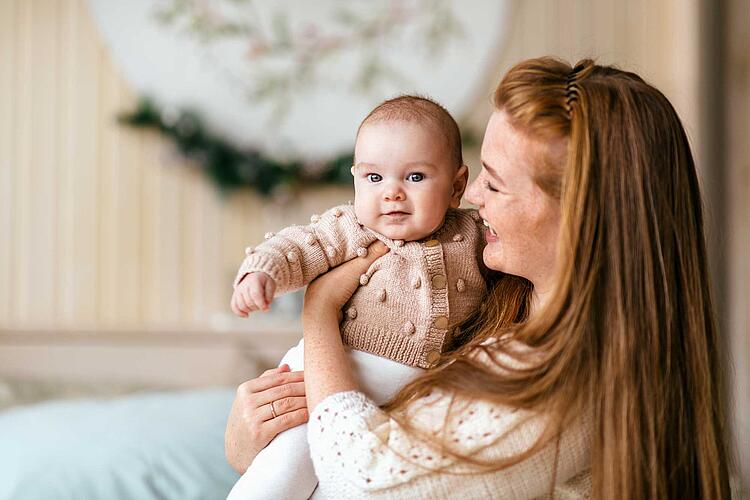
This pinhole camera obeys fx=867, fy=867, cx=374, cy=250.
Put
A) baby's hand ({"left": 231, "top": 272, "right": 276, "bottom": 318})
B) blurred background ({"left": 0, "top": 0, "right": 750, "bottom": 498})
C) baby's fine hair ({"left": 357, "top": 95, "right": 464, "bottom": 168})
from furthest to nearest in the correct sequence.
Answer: blurred background ({"left": 0, "top": 0, "right": 750, "bottom": 498})
baby's fine hair ({"left": 357, "top": 95, "right": 464, "bottom": 168})
baby's hand ({"left": 231, "top": 272, "right": 276, "bottom": 318})

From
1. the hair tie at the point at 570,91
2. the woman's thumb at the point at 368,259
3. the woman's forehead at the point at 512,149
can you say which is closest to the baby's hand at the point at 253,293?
the woman's thumb at the point at 368,259

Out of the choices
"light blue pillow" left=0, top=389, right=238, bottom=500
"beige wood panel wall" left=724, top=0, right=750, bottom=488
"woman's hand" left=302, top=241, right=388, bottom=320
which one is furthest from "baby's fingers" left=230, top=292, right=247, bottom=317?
"beige wood panel wall" left=724, top=0, right=750, bottom=488

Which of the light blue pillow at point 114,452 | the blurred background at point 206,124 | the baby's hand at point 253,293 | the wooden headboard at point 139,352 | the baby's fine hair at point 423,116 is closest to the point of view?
the baby's hand at point 253,293

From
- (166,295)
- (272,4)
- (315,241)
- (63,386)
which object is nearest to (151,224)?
(166,295)

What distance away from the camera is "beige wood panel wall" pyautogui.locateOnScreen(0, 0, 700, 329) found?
345 centimetres

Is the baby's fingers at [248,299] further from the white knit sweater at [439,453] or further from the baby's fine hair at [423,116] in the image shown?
the baby's fine hair at [423,116]

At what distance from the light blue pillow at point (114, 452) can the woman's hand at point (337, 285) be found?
92cm

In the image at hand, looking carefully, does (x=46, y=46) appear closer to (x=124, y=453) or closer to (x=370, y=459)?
(x=124, y=453)

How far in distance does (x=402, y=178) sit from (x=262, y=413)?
0.41 metres

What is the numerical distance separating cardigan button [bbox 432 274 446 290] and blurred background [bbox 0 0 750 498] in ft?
7.12

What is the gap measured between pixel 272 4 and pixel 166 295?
1.25 metres

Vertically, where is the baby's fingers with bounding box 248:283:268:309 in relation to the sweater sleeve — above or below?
below

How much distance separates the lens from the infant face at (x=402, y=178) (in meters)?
1.30

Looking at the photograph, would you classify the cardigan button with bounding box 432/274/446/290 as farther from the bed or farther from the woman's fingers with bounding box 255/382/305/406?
the bed
